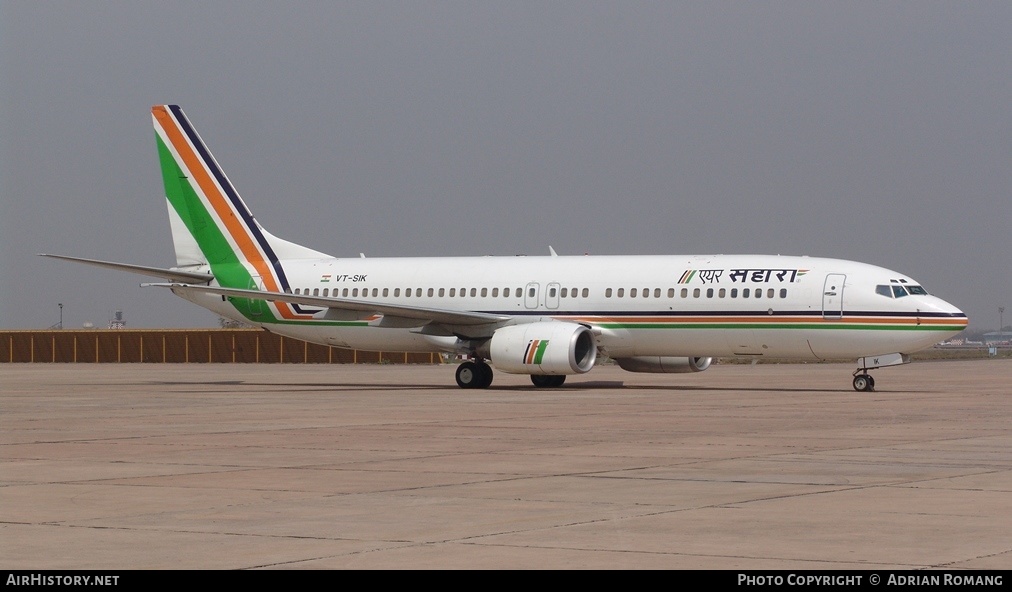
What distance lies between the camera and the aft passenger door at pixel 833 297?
3253 centimetres

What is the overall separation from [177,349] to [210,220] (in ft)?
100

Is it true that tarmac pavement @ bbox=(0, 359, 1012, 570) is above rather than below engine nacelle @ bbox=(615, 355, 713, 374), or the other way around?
below

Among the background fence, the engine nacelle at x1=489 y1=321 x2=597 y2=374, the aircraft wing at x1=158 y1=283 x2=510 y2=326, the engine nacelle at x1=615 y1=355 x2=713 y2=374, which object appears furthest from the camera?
the background fence

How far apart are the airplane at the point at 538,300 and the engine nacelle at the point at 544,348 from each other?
3cm

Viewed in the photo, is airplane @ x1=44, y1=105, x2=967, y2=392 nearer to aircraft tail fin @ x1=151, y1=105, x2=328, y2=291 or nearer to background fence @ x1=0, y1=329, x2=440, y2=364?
aircraft tail fin @ x1=151, y1=105, x2=328, y2=291

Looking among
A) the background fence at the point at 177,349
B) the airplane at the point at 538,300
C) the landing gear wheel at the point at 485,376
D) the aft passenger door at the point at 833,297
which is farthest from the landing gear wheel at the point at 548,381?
the background fence at the point at 177,349

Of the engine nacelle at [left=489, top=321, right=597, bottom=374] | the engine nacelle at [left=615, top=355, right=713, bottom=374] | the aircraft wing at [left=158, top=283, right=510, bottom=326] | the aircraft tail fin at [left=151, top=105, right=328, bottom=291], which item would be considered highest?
the aircraft tail fin at [left=151, top=105, right=328, bottom=291]

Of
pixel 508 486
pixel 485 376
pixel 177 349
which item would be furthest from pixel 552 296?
pixel 177 349

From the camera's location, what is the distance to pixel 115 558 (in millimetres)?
9227

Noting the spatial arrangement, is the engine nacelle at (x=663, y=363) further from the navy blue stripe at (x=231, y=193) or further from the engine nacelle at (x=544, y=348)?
the navy blue stripe at (x=231, y=193)

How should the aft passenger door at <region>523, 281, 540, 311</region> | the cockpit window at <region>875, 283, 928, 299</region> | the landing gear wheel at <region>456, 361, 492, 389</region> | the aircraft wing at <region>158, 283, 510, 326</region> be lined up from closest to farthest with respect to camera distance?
the cockpit window at <region>875, 283, 928, 299</region>, the aircraft wing at <region>158, 283, 510, 326</region>, the landing gear wheel at <region>456, 361, 492, 389</region>, the aft passenger door at <region>523, 281, 540, 311</region>

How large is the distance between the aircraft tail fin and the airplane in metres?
0.04

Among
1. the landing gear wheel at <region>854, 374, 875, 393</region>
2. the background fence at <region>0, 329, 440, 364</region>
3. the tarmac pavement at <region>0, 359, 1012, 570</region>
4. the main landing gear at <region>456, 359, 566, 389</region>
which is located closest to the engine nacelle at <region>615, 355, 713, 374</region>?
the main landing gear at <region>456, 359, 566, 389</region>

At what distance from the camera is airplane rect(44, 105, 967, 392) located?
107ft
